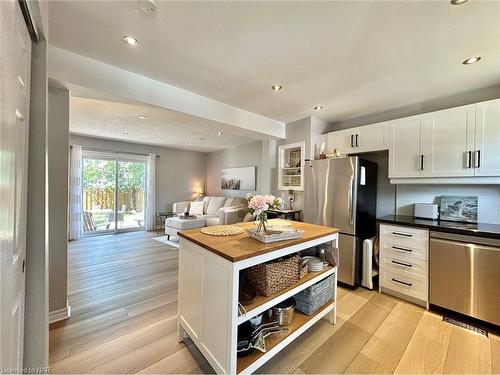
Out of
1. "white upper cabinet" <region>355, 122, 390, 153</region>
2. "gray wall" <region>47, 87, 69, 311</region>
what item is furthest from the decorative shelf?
"gray wall" <region>47, 87, 69, 311</region>

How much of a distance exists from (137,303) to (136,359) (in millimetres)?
856

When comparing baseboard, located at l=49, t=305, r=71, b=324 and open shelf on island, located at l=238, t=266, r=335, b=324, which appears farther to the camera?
baseboard, located at l=49, t=305, r=71, b=324

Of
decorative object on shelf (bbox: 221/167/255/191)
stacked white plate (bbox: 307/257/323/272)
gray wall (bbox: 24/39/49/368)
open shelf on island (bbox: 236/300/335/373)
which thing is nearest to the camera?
gray wall (bbox: 24/39/49/368)

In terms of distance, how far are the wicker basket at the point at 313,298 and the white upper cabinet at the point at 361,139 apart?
201cm

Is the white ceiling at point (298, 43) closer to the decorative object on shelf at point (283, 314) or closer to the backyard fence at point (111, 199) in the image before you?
the decorative object on shelf at point (283, 314)

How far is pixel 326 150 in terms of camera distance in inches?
139

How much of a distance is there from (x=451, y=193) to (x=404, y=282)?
1.25m

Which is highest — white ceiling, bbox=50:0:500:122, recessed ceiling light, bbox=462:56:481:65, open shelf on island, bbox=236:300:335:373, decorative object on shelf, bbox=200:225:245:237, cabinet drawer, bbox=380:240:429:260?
white ceiling, bbox=50:0:500:122

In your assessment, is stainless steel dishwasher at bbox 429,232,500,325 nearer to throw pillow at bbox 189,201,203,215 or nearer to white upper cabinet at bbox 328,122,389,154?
white upper cabinet at bbox 328,122,389,154

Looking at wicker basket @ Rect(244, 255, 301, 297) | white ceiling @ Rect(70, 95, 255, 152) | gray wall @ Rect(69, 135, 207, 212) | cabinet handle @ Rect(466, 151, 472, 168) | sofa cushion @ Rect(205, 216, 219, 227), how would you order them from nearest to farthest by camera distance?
wicker basket @ Rect(244, 255, 301, 297), cabinet handle @ Rect(466, 151, 472, 168), white ceiling @ Rect(70, 95, 255, 152), sofa cushion @ Rect(205, 216, 219, 227), gray wall @ Rect(69, 135, 207, 212)

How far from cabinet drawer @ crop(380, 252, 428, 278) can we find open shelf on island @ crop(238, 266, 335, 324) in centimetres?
106

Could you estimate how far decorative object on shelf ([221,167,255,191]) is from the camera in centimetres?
575

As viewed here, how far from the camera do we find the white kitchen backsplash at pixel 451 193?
2.34m

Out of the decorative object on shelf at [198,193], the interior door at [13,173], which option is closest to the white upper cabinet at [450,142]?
the interior door at [13,173]
